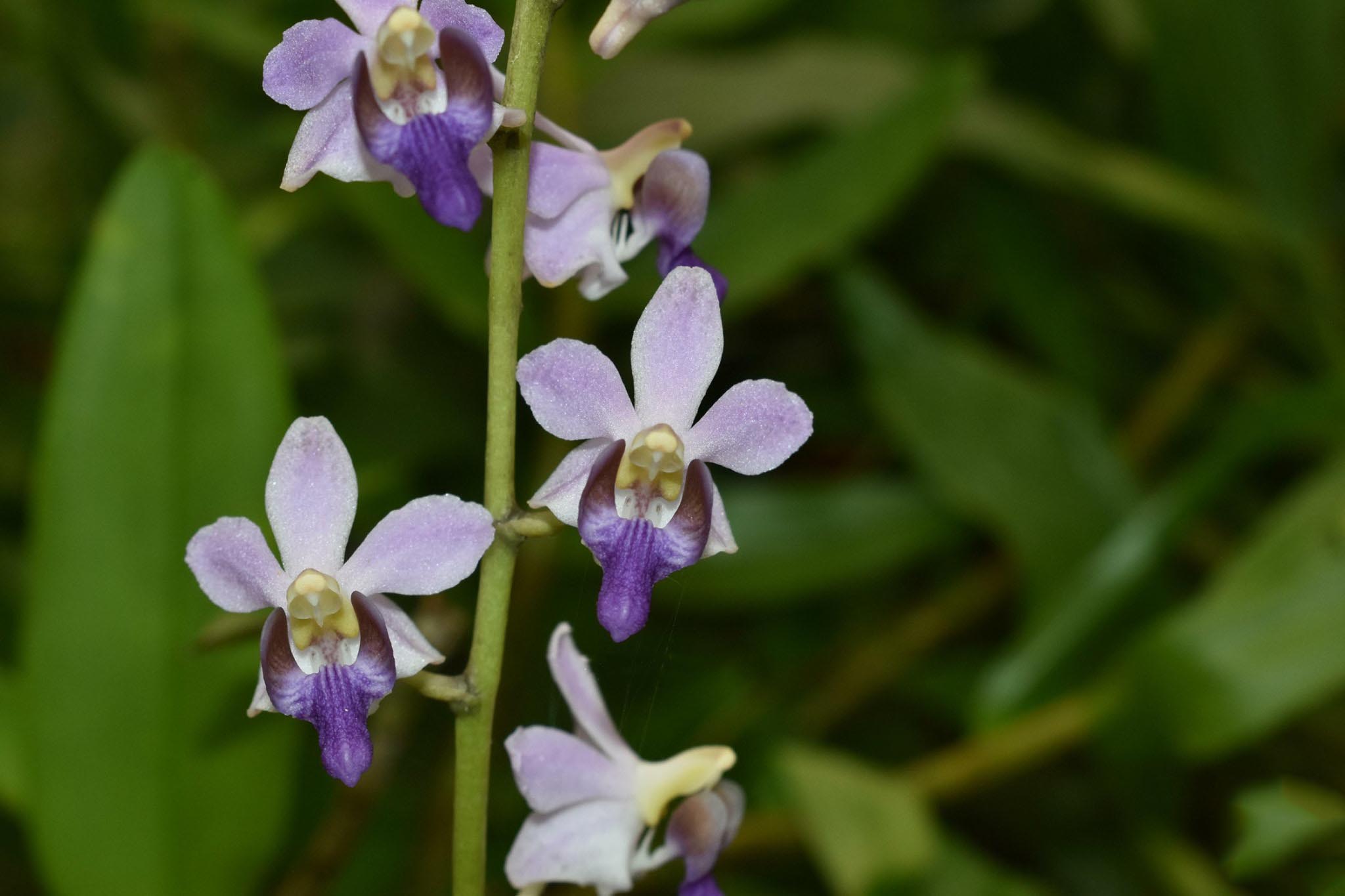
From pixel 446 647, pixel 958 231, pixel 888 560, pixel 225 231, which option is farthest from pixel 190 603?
pixel 958 231

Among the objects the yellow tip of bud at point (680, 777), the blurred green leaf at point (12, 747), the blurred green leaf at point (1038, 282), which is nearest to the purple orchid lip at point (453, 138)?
the yellow tip of bud at point (680, 777)

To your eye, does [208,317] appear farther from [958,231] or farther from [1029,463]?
[958,231]

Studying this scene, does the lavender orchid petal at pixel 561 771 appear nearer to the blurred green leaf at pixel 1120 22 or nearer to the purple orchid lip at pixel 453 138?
the purple orchid lip at pixel 453 138

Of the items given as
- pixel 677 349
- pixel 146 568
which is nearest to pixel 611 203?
pixel 677 349

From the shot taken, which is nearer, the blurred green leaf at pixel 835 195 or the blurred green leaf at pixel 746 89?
the blurred green leaf at pixel 835 195

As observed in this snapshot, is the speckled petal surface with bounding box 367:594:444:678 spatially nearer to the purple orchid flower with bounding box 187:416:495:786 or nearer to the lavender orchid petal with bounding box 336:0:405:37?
the purple orchid flower with bounding box 187:416:495:786

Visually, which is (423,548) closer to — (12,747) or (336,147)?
(336,147)
